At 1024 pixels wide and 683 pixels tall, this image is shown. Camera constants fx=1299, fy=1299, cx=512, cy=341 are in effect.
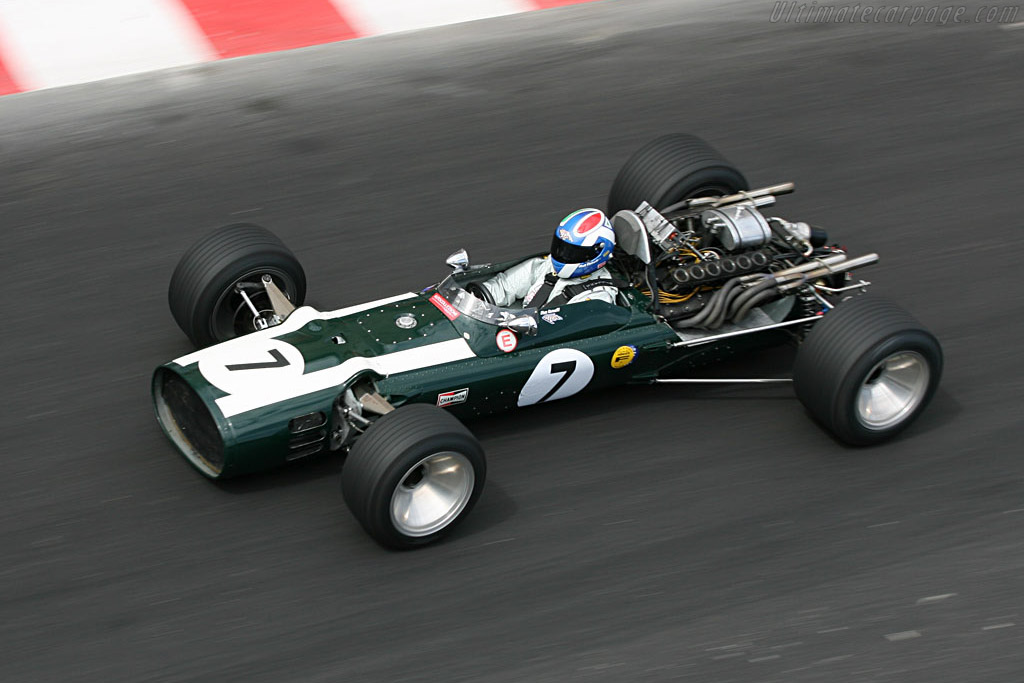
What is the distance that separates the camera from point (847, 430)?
6504mm

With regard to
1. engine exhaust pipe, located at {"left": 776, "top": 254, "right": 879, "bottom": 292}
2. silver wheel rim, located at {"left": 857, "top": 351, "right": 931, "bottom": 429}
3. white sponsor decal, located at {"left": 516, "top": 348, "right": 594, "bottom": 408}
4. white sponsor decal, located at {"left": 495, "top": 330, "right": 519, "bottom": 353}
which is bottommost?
silver wheel rim, located at {"left": 857, "top": 351, "right": 931, "bottom": 429}

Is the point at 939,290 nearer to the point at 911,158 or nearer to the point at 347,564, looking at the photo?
the point at 911,158

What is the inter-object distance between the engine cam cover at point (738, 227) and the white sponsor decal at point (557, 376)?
4.08 feet

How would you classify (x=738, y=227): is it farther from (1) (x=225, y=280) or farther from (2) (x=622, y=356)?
(1) (x=225, y=280)

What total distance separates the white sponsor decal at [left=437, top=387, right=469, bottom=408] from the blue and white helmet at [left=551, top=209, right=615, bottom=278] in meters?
0.92

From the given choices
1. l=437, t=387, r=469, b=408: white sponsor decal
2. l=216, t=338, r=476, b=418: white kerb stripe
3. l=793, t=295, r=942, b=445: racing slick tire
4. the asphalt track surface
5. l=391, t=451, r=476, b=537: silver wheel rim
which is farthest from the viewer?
l=437, t=387, r=469, b=408: white sponsor decal

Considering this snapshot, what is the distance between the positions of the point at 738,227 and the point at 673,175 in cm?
71

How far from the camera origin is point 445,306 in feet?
22.3

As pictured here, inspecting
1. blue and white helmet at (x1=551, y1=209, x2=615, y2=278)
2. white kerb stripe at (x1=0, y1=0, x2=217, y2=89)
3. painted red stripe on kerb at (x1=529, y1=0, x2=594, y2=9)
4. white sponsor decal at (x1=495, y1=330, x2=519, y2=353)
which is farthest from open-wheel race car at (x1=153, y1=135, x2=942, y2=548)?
painted red stripe on kerb at (x1=529, y1=0, x2=594, y2=9)

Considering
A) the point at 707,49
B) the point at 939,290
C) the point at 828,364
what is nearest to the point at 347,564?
the point at 828,364

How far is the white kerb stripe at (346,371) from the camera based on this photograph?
616 cm

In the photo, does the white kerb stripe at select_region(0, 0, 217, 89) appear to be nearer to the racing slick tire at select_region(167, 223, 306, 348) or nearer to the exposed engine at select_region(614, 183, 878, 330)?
the racing slick tire at select_region(167, 223, 306, 348)

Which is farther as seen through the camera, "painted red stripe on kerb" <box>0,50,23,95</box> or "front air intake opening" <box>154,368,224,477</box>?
"painted red stripe on kerb" <box>0,50,23,95</box>

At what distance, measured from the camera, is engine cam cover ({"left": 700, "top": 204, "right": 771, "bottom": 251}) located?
24.0 ft
